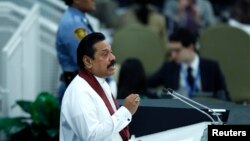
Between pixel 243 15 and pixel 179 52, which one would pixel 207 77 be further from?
pixel 243 15

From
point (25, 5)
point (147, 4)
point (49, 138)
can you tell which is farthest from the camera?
point (147, 4)

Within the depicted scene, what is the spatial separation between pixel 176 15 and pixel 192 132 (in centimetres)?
745

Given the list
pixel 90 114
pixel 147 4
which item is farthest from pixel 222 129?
pixel 147 4

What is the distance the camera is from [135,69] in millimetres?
8930

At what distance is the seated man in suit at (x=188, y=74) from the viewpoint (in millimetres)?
9172

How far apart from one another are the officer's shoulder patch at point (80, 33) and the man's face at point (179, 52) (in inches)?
87.7

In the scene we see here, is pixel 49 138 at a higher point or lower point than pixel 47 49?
lower

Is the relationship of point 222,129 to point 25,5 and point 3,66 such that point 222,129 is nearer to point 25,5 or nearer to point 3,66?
point 3,66

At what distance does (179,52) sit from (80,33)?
2415mm

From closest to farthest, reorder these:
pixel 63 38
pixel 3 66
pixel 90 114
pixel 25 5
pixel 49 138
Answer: pixel 90 114
pixel 63 38
pixel 49 138
pixel 3 66
pixel 25 5

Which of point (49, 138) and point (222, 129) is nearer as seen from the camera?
point (222, 129)

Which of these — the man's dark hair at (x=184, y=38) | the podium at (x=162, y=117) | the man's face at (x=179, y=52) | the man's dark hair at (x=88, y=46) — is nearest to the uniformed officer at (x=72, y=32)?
the podium at (x=162, y=117)

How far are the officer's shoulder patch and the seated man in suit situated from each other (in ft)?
5.92

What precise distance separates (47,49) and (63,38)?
7.01 ft
